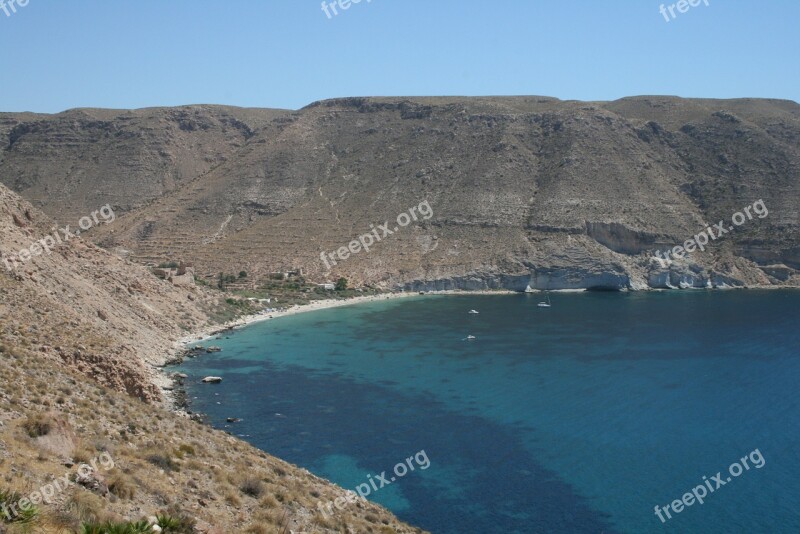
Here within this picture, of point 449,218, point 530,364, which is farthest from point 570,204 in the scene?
point 530,364

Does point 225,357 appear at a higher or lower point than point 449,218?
lower

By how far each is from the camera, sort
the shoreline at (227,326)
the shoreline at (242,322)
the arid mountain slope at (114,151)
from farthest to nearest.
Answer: the arid mountain slope at (114,151) < the shoreline at (242,322) < the shoreline at (227,326)

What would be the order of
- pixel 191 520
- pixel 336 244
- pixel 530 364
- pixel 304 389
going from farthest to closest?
pixel 336 244, pixel 530 364, pixel 304 389, pixel 191 520

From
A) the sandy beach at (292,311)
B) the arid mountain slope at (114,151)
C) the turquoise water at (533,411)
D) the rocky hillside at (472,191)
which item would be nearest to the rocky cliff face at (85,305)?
the sandy beach at (292,311)

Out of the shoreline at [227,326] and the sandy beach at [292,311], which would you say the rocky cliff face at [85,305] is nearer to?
the shoreline at [227,326]

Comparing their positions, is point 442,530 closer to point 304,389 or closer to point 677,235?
point 304,389
